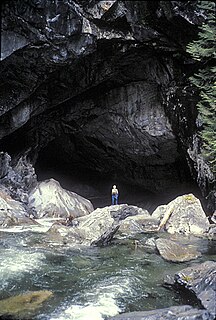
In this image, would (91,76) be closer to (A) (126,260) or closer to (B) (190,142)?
(B) (190,142)

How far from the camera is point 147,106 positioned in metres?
21.4

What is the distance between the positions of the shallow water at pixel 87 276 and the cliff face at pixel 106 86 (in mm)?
8117

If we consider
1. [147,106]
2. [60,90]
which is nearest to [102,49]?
[60,90]

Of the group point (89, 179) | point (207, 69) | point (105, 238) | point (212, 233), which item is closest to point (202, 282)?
point (105, 238)

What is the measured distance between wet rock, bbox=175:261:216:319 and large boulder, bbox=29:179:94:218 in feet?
38.0

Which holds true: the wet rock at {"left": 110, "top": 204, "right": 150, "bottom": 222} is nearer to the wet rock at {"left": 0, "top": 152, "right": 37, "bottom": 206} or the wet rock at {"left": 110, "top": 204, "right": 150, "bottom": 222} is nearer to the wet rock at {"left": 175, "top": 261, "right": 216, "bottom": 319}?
the wet rock at {"left": 0, "top": 152, "right": 37, "bottom": 206}

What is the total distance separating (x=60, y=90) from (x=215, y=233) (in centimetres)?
1143

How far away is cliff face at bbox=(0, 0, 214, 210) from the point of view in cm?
1530

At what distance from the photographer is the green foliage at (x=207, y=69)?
1492 cm

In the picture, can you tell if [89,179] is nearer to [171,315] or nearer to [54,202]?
[54,202]

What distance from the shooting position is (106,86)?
2147 centimetres

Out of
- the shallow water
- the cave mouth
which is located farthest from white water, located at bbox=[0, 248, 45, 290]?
the cave mouth

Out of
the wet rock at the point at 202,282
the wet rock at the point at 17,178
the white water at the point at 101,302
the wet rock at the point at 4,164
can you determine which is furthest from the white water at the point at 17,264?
the wet rock at the point at 4,164

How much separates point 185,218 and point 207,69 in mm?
7168
